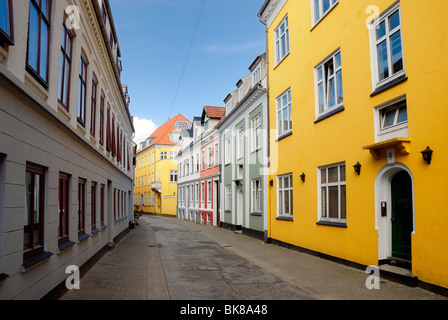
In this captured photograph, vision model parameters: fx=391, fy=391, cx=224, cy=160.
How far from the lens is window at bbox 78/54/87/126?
965 cm

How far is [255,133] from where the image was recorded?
19.3m

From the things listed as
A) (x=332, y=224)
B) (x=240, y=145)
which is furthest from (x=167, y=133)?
(x=332, y=224)

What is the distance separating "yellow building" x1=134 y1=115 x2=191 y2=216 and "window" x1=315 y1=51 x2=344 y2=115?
39.1m

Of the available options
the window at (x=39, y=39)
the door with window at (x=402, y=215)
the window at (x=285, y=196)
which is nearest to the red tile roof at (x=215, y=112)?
the window at (x=285, y=196)

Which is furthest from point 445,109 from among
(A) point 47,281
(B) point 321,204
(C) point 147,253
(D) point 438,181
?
(C) point 147,253

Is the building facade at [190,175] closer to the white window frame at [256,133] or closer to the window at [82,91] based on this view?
the white window frame at [256,133]

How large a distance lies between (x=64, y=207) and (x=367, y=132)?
7077 millimetres

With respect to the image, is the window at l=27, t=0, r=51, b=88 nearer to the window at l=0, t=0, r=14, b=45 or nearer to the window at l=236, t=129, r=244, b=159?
the window at l=0, t=0, r=14, b=45

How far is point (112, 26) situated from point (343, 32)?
978cm

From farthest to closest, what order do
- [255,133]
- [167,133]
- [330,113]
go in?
[167,133]
[255,133]
[330,113]

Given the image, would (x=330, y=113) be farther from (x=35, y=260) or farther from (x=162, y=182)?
(x=162, y=182)

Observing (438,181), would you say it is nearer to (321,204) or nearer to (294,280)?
(294,280)

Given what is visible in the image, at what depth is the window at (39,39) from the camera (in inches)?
228

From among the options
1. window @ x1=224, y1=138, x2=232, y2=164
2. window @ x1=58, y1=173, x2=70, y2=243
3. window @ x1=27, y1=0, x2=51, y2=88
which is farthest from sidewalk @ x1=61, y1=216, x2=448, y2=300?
window @ x1=224, y1=138, x2=232, y2=164
